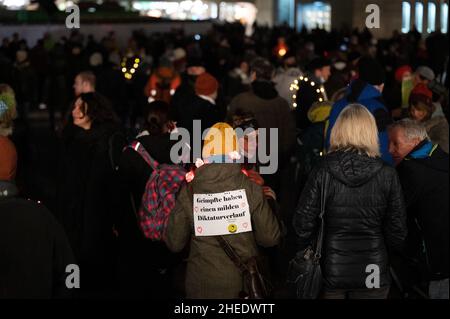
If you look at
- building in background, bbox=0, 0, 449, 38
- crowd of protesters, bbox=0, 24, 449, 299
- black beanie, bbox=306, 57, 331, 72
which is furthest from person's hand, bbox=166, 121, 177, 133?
building in background, bbox=0, 0, 449, 38

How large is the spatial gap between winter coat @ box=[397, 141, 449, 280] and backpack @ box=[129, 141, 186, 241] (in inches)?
60.3

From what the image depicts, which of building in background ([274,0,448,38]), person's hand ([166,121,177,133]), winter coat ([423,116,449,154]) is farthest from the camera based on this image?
building in background ([274,0,448,38])

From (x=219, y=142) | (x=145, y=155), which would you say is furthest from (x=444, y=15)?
(x=219, y=142)

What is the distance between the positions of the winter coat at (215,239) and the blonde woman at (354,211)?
1.10ft

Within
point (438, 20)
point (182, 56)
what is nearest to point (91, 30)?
point (438, 20)

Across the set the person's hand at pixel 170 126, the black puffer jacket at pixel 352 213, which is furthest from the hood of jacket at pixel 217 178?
the person's hand at pixel 170 126

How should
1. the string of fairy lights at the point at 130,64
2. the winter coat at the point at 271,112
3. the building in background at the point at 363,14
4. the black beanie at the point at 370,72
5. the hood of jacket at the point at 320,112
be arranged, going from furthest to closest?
the building in background at the point at 363,14
the string of fairy lights at the point at 130,64
the winter coat at the point at 271,112
the hood of jacket at the point at 320,112
the black beanie at the point at 370,72

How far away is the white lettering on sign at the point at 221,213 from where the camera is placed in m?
5.31

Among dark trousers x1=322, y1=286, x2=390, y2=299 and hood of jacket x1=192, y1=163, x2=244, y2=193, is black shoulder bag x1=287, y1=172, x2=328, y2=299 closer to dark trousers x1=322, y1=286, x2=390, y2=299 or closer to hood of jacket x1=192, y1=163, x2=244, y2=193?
dark trousers x1=322, y1=286, x2=390, y2=299

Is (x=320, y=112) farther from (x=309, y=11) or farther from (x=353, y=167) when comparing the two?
(x=309, y=11)

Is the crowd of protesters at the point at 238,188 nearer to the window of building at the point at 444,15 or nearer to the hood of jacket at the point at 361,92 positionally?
the hood of jacket at the point at 361,92

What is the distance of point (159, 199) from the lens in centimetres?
651

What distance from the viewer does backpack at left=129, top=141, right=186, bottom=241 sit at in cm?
648

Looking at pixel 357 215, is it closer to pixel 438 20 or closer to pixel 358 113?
pixel 358 113
